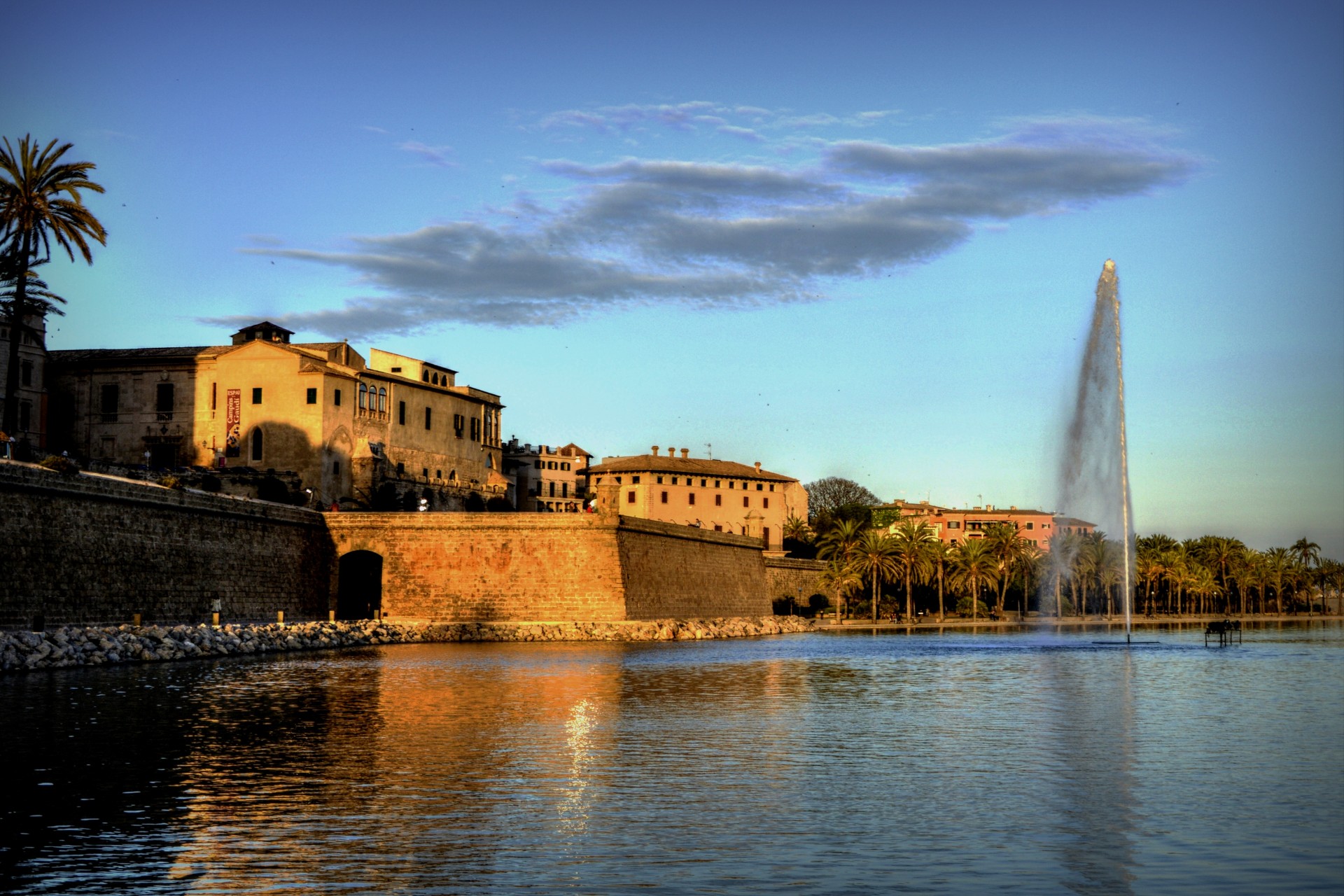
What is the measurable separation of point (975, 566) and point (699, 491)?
100 feet

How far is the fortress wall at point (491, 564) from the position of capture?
5356 cm

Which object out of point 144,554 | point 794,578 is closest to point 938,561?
point 794,578

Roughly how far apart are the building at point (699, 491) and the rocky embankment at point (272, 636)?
138 ft

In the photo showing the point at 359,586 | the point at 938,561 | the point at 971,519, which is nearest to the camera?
the point at 359,586

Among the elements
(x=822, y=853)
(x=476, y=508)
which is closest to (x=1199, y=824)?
(x=822, y=853)

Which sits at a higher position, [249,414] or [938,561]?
[249,414]

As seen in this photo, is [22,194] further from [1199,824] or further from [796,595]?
[796,595]

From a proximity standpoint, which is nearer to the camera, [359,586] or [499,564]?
[499,564]

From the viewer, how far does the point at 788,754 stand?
746 inches

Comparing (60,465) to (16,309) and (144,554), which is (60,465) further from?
(16,309)

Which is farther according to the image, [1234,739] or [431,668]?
[431,668]

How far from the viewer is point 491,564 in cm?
5400

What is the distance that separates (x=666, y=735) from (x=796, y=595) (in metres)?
64.1

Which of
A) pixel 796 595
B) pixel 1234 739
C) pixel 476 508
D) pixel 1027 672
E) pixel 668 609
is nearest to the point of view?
pixel 1234 739
